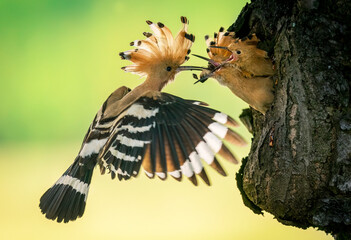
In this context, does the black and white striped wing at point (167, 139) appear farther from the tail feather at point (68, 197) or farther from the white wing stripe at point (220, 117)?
the tail feather at point (68, 197)

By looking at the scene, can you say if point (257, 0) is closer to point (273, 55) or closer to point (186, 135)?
point (273, 55)

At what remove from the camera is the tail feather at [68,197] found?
84.3 inches

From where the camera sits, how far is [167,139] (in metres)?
1.92

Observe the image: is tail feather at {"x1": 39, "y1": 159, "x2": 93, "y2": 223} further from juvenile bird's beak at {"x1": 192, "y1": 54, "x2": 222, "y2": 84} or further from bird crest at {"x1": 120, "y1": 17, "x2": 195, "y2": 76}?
juvenile bird's beak at {"x1": 192, "y1": 54, "x2": 222, "y2": 84}

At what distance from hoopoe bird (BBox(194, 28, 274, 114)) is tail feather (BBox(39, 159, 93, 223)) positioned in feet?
2.40

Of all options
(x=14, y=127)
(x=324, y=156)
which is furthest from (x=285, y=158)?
(x=14, y=127)

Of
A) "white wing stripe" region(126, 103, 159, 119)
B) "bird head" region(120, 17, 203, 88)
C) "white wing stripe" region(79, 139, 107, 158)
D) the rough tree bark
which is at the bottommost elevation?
the rough tree bark

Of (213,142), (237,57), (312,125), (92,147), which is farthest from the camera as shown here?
(92,147)

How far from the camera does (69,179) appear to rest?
2232 mm

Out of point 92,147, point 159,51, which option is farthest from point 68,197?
point 159,51

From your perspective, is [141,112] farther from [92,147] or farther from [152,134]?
[92,147]

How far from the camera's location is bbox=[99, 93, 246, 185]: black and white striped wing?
1849 millimetres

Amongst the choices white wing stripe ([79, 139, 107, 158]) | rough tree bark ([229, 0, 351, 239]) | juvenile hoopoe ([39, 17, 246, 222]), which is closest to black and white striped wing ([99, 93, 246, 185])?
juvenile hoopoe ([39, 17, 246, 222])

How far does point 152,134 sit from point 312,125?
59 centimetres
